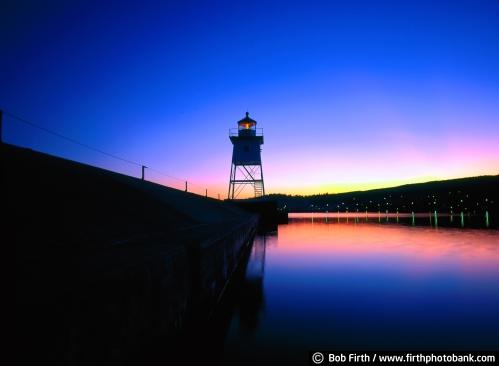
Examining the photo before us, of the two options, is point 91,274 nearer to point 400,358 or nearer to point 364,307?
point 400,358

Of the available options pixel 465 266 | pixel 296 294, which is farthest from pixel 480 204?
pixel 296 294

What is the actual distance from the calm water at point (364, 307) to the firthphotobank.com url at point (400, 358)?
0.28 meters

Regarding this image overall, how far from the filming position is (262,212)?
154 feet

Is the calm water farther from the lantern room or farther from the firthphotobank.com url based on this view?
the lantern room

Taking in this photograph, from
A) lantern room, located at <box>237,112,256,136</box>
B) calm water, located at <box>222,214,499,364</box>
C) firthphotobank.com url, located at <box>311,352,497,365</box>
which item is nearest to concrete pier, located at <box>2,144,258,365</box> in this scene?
calm water, located at <box>222,214,499,364</box>

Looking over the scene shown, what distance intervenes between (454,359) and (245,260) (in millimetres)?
13246

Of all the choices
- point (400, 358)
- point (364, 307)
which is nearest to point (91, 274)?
point (400, 358)

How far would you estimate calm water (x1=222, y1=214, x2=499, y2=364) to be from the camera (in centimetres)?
666

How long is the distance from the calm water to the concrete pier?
147 cm

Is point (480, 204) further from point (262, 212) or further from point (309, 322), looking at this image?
point (309, 322)

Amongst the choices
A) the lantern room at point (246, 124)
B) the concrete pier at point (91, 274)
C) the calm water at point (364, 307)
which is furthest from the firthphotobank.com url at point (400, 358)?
the lantern room at point (246, 124)

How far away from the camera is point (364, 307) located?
9.30 metres

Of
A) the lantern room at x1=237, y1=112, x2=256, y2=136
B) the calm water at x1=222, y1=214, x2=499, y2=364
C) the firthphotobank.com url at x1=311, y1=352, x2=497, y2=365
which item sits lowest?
the calm water at x1=222, y1=214, x2=499, y2=364

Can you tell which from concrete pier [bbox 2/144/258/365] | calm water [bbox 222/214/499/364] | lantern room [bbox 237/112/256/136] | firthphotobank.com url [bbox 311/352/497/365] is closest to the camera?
concrete pier [bbox 2/144/258/365]
